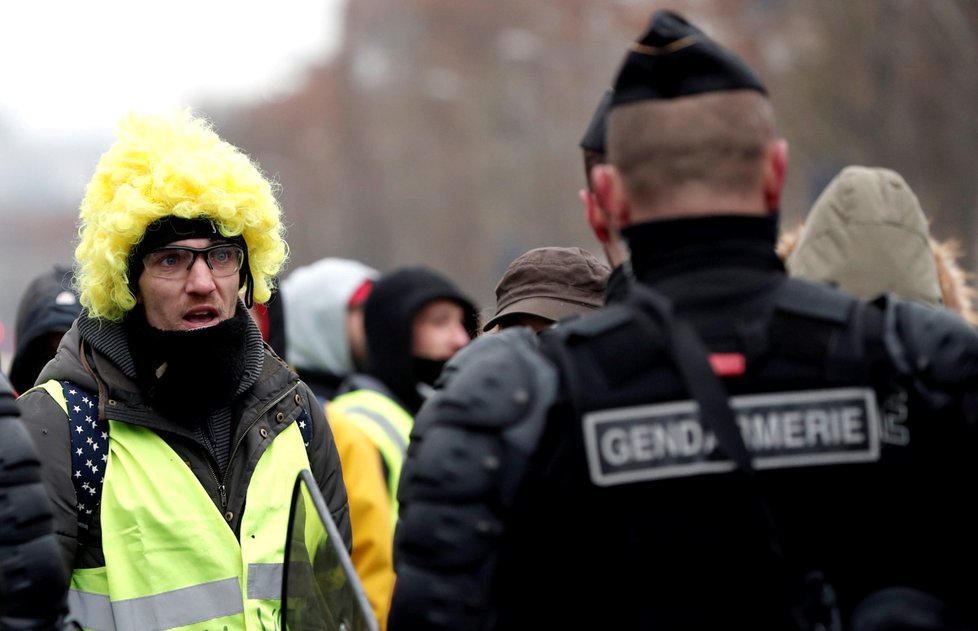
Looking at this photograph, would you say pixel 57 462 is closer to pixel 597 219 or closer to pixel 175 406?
pixel 175 406

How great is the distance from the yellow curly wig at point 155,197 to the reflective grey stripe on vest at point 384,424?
174 centimetres

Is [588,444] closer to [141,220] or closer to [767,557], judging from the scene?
[767,557]

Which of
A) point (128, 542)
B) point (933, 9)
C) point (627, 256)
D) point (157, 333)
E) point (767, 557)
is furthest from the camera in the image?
point (933, 9)

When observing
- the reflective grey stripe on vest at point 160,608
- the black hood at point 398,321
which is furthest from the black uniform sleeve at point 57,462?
the black hood at point 398,321

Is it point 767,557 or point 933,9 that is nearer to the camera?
point 767,557

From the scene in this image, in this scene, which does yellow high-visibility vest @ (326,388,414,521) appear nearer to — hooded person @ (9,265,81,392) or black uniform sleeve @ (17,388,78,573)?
hooded person @ (9,265,81,392)

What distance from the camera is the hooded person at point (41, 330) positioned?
16.8 feet

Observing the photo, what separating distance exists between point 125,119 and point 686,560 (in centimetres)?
216

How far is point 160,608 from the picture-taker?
350 cm

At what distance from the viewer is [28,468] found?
2820 millimetres

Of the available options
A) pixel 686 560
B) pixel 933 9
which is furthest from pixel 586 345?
pixel 933 9

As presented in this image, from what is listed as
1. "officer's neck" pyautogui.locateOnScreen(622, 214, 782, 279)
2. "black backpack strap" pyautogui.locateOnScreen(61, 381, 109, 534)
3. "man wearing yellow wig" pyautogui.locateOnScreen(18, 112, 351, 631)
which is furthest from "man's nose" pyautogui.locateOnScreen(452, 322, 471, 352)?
"officer's neck" pyautogui.locateOnScreen(622, 214, 782, 279)

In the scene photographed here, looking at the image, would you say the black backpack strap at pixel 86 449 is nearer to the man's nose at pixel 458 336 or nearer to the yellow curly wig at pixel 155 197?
the yellow curly wig at pixel 155 197

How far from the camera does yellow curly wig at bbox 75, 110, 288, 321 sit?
3787 mm
